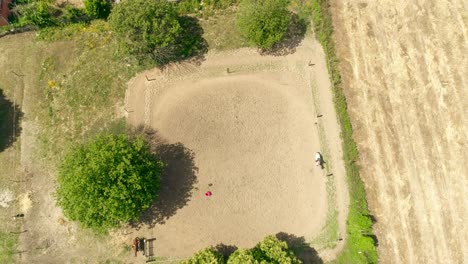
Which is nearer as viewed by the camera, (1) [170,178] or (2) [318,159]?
(2) [318,159]

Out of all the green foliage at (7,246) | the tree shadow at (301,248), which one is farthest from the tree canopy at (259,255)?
the green foliage at (7,246)

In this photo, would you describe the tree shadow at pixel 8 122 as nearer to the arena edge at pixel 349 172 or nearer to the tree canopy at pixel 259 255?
the tree canopy at pixel 259 255

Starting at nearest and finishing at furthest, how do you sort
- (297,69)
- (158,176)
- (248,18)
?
(158,176)
(248,18)
(297,69)

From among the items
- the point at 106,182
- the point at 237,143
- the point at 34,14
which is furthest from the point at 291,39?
the point at 34,14

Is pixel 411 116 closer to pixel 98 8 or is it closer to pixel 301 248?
pixel 301 248

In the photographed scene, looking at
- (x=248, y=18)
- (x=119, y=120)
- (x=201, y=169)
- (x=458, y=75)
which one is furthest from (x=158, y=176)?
(x=458, y=75)

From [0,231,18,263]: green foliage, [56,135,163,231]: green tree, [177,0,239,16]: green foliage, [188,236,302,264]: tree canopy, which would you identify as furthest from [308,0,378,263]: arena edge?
[0,231,18,263]: green foliage

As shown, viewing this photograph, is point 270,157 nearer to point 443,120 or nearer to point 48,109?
point 443,120
